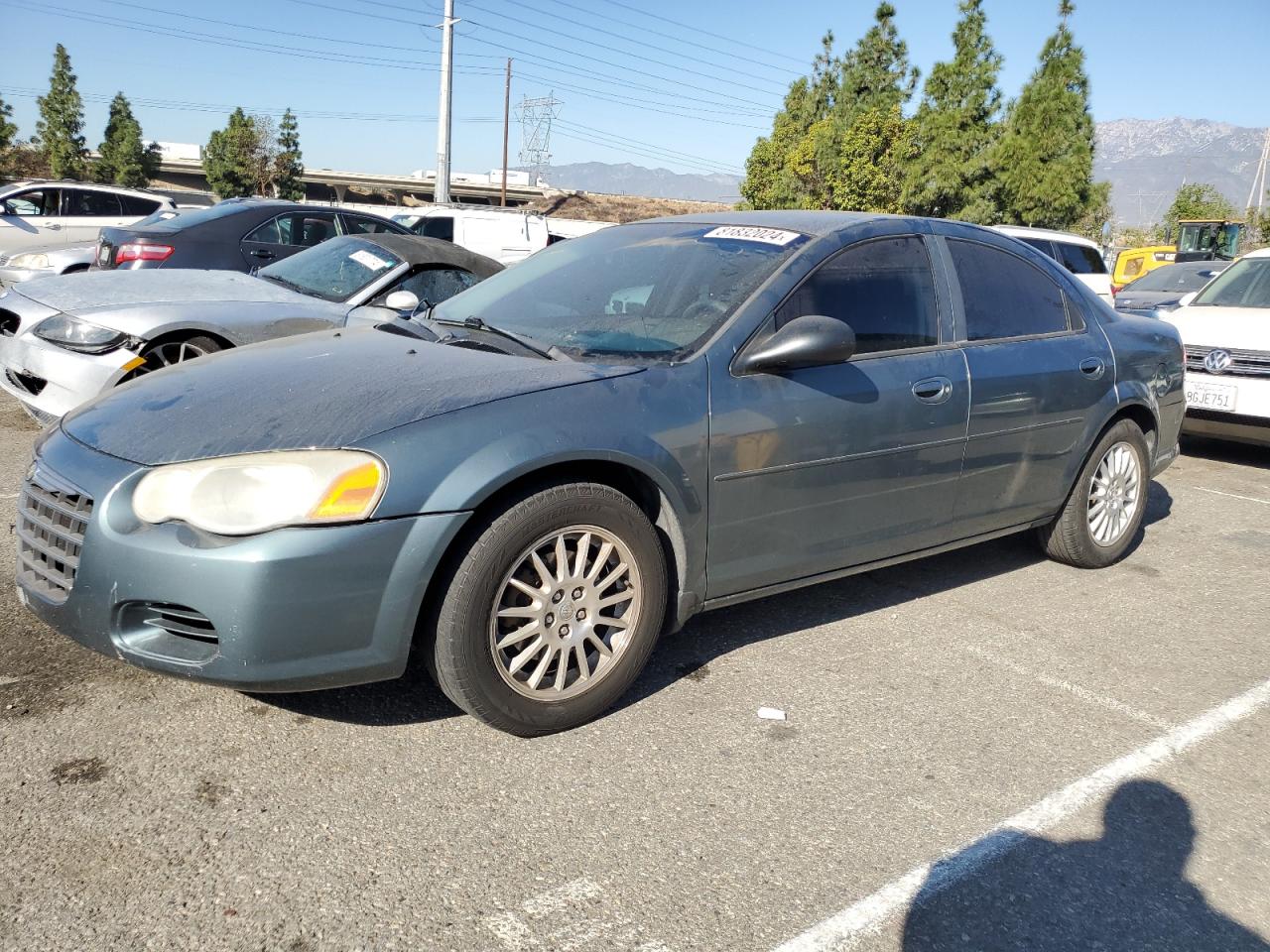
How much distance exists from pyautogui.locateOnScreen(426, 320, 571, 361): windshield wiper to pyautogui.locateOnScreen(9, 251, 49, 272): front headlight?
9.75 m

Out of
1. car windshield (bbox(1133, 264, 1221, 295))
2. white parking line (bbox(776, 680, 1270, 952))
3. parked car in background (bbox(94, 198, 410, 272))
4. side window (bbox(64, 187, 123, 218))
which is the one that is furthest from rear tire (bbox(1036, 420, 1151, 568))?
side window (bbox(64, 187, 123, 218))

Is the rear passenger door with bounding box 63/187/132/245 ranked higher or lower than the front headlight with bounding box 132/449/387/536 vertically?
higher

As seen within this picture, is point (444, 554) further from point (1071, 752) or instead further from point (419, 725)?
point (1071, 752)

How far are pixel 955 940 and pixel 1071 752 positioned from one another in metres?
1.11

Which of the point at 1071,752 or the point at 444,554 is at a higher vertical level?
the point at 444,554

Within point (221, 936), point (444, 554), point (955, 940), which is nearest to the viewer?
point (221, 936)

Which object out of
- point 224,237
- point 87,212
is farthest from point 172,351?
point 87,212

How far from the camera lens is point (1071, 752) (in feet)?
10.4

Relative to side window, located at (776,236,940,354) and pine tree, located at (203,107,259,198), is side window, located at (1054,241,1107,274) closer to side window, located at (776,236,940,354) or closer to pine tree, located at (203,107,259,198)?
side window, located at (776,236,940,354)

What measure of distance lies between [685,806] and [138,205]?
649 inches

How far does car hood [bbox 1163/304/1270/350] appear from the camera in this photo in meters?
7.34

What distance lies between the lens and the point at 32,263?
11.7 meters

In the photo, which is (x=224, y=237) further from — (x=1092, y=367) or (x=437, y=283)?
(x=1092, y=367)

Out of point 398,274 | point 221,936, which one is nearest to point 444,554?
point 221,936
